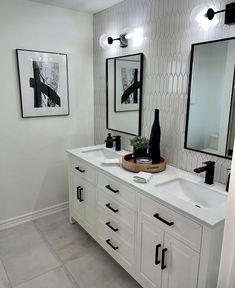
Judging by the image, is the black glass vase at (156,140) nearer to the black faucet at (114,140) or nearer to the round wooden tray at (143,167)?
the round wooden tray at (143,167)

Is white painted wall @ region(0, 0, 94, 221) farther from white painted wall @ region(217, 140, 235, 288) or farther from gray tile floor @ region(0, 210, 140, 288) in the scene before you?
white painted wall @ region(217, 140, 235, 288)

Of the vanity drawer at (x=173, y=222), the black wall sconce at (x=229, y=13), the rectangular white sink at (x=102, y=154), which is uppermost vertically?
the black wall sconce at (x=229, y=13)

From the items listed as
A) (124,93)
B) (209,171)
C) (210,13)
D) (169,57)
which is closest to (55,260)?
(209,171)

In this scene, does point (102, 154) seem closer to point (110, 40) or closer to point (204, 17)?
point (110, 40)

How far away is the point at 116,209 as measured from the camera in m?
1.88

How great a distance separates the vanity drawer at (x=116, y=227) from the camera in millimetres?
1783

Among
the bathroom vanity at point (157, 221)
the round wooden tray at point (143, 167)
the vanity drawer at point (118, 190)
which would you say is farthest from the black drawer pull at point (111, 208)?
the round wooden tray at point (143, 167)

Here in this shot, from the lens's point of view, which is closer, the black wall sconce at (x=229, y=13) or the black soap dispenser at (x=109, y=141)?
the black wall sconce at (x=229, y=13)

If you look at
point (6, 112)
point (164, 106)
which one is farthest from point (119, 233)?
point (6, 112)

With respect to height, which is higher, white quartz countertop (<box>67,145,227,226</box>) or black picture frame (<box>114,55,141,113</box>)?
black picture frame (<box>114,55,141,113</box>)

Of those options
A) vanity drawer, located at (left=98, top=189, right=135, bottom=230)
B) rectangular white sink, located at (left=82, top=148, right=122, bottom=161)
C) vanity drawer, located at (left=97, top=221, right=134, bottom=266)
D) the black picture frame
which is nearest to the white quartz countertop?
rectangular white sink, located at (left=82, top=148, right=122, bottom=161)

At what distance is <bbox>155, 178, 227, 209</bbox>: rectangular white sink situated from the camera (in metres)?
1.54

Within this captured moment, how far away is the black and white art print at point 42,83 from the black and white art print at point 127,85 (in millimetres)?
626

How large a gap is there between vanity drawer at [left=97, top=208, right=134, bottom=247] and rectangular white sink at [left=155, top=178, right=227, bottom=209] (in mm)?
440
